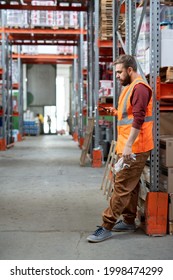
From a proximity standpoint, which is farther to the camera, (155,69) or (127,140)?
(155,69)

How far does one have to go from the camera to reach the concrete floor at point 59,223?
13.9ft

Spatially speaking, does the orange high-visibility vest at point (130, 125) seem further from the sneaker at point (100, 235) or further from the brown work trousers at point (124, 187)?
the sneaker at point (100, 235)

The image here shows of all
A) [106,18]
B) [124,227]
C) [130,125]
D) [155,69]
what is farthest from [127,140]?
[106,18]

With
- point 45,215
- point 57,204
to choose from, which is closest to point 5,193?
point 57,204

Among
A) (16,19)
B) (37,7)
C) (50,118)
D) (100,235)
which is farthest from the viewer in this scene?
(50,118)

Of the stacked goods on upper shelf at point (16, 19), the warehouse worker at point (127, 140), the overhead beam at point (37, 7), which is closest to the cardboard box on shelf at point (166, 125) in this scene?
the warehouse worker at point (127, 140)

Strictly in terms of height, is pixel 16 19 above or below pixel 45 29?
above

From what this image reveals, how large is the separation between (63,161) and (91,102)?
196 centimetres

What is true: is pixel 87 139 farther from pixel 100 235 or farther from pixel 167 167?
pixel 100 235

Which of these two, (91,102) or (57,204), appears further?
(91,102)

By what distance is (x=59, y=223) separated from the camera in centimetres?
549

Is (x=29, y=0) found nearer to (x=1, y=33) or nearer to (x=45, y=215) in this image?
(x=1, y=33)

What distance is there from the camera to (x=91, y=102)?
12891 mm

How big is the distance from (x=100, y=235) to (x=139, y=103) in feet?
4.89
